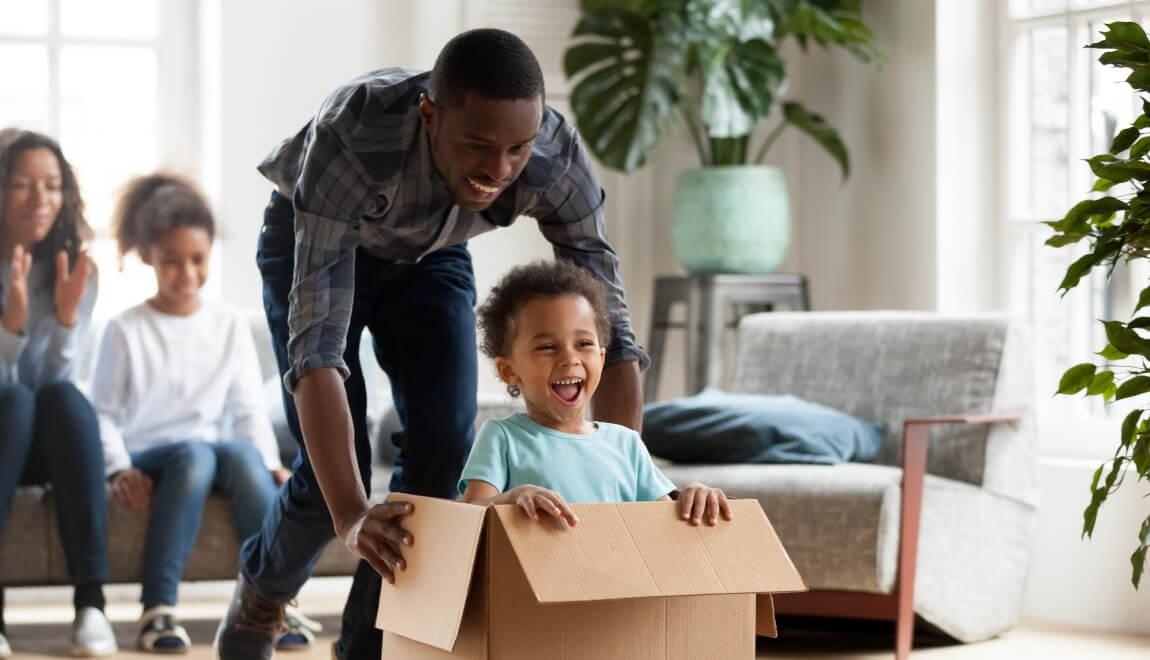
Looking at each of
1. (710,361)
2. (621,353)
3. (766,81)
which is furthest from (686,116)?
(621,353)

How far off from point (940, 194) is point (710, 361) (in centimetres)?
80

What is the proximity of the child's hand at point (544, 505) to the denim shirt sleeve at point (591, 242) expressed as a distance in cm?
58

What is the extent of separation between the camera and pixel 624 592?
1.59m

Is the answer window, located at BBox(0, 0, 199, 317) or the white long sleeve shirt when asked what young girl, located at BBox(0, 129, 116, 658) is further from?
window, located at BBox(0, 0, 199, 317)

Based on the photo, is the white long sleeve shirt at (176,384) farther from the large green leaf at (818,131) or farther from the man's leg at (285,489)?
the large green leaf at (818,131)

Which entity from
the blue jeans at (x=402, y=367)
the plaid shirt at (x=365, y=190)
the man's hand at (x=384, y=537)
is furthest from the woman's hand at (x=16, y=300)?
the man's hand at (x=384, y=537)

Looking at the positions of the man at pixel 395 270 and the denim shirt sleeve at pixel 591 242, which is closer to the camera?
the man at pixel 395 270

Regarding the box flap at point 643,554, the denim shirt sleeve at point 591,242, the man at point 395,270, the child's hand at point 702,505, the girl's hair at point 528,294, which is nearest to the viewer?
the box flap at point 643,554

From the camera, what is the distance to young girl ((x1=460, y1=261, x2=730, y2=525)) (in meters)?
1.93

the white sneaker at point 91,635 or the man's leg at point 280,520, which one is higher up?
the man's leg at point 280,520

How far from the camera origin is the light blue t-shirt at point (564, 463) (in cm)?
193

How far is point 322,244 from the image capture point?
6.24 ft

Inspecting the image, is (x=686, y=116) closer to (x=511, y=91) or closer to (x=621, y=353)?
(x=621, y=353)

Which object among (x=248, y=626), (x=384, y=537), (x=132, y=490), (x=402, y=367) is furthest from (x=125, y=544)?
(x=384, y=537)
